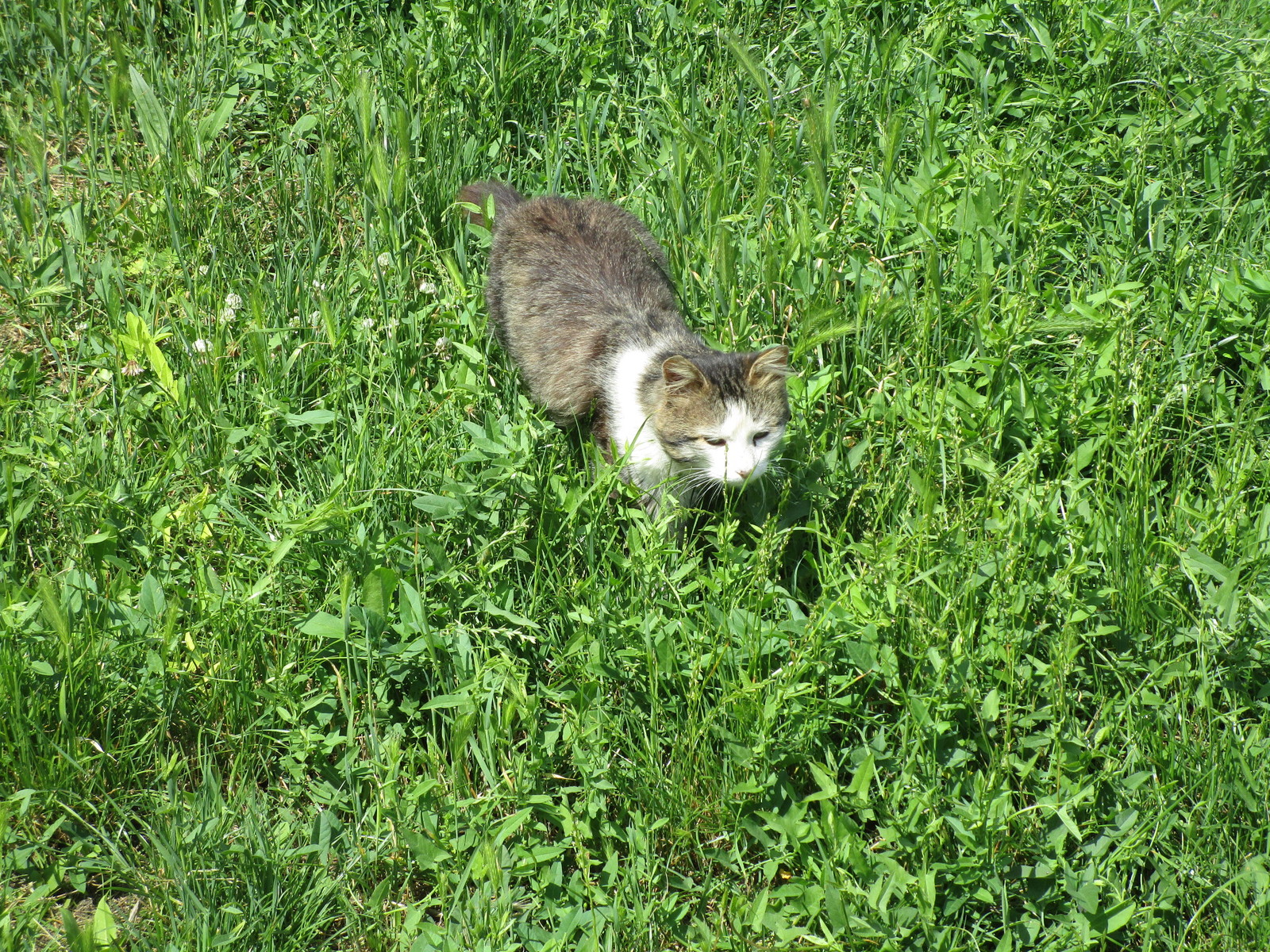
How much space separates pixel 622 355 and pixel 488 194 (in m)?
0.93

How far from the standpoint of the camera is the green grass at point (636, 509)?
8.52ft

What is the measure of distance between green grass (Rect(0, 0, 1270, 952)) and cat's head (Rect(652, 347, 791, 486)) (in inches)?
6.6

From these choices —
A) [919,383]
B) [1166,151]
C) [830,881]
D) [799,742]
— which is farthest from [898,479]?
[1166,151]

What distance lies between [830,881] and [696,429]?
147cm

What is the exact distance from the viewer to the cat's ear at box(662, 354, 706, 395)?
10.9 feet

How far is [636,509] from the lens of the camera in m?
3.42

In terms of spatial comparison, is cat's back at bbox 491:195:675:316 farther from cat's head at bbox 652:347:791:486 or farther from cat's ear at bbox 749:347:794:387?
cat's ear at bbox 749:347:794:387

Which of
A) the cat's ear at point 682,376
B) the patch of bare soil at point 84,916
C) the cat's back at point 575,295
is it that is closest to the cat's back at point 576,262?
the cat's back at point 575,295

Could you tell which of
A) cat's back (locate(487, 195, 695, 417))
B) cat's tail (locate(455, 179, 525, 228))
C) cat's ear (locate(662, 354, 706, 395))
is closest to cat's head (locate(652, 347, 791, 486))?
cat's ear (locate(662, 354, 706, 395))

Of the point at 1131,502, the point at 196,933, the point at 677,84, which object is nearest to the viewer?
the point at 196,933

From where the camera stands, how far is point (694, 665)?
8.99ft

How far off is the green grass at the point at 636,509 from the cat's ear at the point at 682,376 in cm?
38

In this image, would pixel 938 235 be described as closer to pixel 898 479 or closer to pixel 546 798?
pixel 898 479

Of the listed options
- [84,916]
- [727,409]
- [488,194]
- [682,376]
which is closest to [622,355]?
[682,376]
